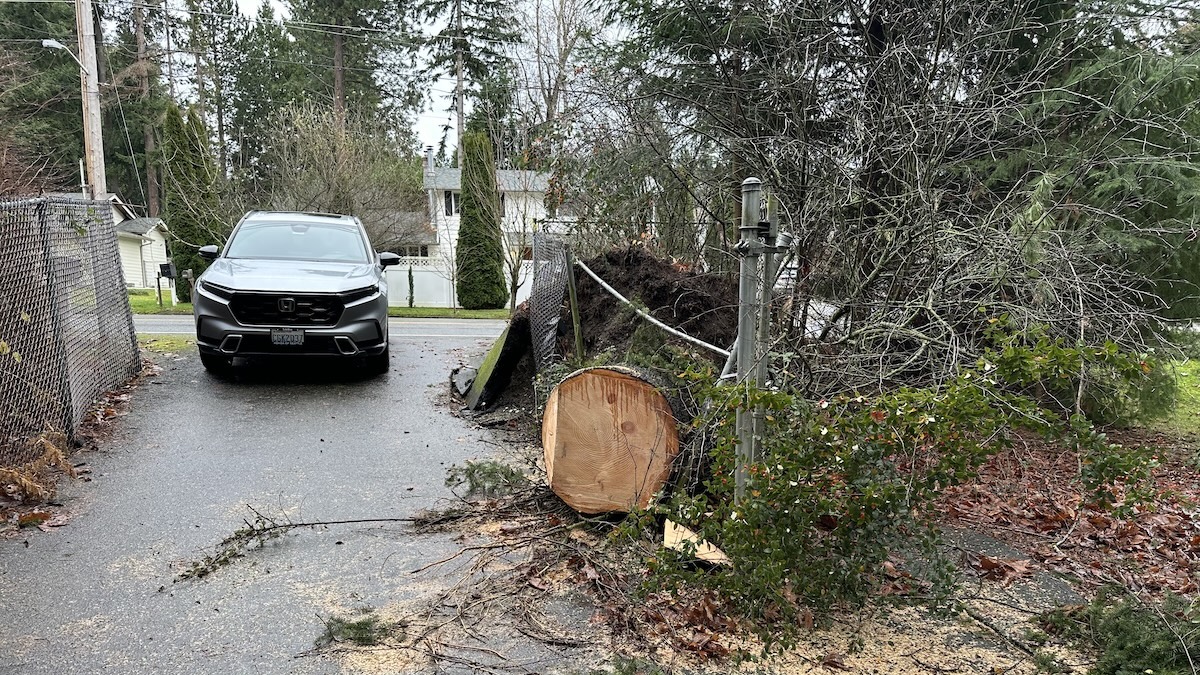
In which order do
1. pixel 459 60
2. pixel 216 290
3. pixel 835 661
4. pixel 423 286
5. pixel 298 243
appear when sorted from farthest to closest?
pixel 459 60 → pixel 423 286 → pixel 298 243 → pixel 216 290 → pixel 835 661

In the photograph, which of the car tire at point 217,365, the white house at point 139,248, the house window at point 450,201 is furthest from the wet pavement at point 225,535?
the white house at point 139,248

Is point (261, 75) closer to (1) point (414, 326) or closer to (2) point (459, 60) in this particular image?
(2) point (459, 60)

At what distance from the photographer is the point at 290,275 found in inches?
275

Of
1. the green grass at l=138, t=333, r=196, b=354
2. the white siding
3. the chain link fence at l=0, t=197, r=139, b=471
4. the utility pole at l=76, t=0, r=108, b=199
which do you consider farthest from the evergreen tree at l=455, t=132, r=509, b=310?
the white siding

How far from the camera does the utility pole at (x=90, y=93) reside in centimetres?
1380

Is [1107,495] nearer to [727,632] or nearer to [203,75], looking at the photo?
[727,632]

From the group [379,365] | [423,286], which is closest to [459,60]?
[423,286]

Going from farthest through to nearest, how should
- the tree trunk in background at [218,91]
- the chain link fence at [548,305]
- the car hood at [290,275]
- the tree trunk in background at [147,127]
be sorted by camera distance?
1. the tree trunk in background at [218,91]
2. the tree trunk in background at [147,127]
3. the car hood at [290,275]
4. the chain link fence at [548,305]

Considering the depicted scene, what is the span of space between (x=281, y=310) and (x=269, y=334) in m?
0.26

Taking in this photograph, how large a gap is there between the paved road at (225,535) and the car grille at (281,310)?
0.77 meters

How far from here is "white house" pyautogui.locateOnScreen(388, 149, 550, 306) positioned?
1388 centimetres

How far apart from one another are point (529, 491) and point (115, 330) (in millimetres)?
5379

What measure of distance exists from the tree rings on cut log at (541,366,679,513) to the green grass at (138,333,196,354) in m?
7.45

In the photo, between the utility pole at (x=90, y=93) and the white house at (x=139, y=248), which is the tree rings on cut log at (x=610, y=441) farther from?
the white house at (x=139, y=248)
